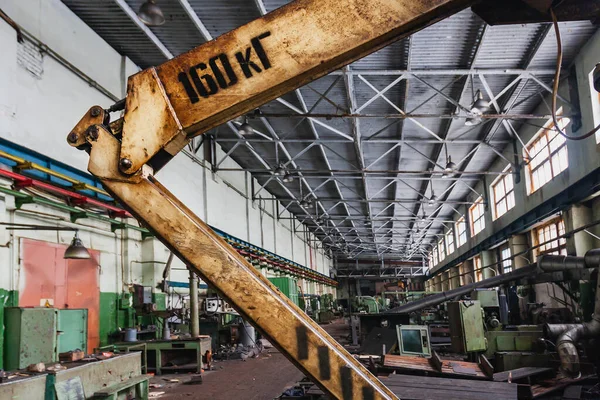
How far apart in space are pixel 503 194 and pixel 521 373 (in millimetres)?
11631

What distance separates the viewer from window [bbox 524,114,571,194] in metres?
12.1

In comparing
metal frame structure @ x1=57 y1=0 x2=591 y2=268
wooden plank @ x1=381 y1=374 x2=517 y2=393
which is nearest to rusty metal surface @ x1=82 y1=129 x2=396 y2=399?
wooden plank @ x1=381 y1=374 x2=517 y2=393

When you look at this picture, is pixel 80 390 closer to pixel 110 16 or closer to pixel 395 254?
pixel 110 16

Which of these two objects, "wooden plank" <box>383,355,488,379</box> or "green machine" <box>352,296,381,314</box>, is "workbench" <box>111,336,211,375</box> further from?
"green machine" <box>352,296,381,314</box>

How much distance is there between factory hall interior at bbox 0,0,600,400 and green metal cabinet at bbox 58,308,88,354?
0.04m

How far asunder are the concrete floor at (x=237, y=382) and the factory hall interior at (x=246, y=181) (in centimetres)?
6

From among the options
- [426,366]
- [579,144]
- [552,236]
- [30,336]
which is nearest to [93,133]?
[30,336]

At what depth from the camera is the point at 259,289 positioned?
208cm

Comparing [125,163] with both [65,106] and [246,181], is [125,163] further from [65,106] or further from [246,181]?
[246,181]

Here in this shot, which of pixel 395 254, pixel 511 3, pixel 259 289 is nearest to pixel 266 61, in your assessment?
pixel 259 289

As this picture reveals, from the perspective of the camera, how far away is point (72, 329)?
7.26 metres

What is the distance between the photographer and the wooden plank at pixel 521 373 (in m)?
6.52

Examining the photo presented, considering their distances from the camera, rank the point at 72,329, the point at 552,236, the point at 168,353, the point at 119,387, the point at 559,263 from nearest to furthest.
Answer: the point at 119,387
the point at 72,329
the point at 559,263
the point at 168,353
the point at 552,236

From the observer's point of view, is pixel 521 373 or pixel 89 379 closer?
pixel 89 379
